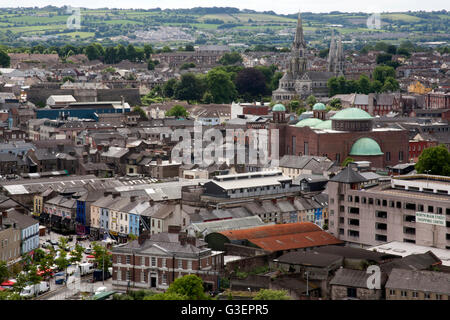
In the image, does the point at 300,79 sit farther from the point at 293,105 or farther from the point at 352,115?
the point at 352,115

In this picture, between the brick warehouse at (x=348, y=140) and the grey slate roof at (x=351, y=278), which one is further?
the brick warehouse at (x=348, y=140)

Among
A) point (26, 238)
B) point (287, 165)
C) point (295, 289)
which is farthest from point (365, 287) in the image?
point (287, 165)

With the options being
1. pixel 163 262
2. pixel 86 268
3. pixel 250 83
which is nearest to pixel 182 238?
pixel 163 262

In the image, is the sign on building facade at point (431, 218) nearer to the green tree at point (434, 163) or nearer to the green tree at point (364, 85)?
the green tree at point (434, 163)

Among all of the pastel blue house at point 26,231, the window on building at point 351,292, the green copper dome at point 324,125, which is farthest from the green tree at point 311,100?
the window on building at point 351,292

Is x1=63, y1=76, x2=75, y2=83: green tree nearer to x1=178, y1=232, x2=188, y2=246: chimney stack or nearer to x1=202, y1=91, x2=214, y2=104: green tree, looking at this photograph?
x1=202, y1=91, x2=214, y2=104: green tree
